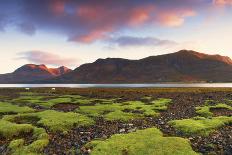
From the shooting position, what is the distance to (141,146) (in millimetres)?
16406

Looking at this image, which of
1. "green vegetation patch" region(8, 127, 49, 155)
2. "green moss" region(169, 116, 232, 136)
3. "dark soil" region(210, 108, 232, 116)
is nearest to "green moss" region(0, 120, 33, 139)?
"green vegetation patch" region(8, 127, 49, 155)

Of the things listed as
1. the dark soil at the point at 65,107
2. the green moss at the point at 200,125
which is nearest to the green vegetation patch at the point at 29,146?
the green moss at the point at 200,125

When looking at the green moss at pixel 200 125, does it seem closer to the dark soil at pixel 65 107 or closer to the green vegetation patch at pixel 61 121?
the green vegetation patch at pixel 61 121

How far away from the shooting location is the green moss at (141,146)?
51.1 feet

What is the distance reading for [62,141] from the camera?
61.8 ft

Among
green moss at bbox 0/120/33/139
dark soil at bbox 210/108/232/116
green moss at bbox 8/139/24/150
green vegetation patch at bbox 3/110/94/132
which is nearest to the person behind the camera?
green moss at bbox 8/139/24/150

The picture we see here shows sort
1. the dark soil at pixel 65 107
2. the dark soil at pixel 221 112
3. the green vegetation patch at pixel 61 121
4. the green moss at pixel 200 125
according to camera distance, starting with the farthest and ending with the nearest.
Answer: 1. the dark soil at pixel 65 107
2. the dark soil at pixel 221 112
3. the green vegetation patch at pixel 61 121
4. the green moss at pixel 200 125

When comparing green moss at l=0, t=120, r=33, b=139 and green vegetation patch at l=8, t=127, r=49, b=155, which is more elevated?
green moss at l=0, t=120, r=33, b=139

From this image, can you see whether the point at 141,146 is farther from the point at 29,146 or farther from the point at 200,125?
the point at 200,125

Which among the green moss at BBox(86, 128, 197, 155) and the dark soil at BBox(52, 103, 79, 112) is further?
the dark soil at BBox(52, 103, 79, 112)

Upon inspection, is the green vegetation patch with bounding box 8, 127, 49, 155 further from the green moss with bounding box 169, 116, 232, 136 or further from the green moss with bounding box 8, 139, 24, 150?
the green moss with bounding box 169, 116, 232, 136

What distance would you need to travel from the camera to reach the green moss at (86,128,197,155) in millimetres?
15570

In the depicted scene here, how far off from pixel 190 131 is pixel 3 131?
46.9 ft

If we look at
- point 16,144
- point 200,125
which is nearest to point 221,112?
point 200,125
